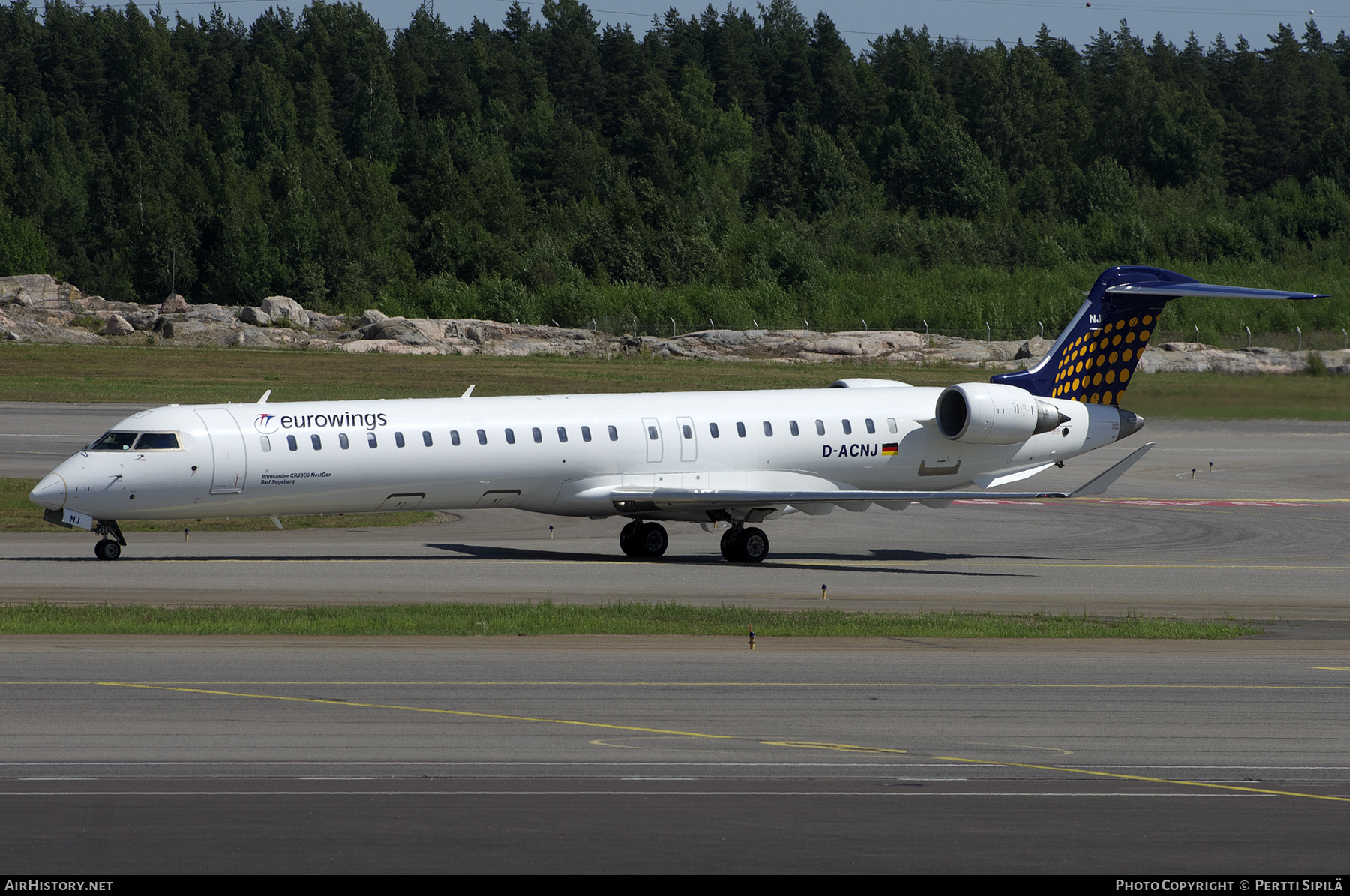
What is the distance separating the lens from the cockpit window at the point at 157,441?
2867 cm

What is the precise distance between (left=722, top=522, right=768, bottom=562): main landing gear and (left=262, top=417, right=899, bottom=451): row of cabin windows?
2087 millimetres

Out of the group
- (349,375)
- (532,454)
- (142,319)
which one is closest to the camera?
(532,454)

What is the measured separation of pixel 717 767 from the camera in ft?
47.9

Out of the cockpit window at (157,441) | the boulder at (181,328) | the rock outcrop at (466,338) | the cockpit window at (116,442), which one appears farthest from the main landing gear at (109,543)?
the boulder at (181,328)

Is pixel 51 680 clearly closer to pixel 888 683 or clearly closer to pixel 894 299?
pixel 888 683

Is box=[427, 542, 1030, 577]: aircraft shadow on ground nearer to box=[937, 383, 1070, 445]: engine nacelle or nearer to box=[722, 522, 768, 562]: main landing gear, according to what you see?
box=[722, 522, 768, 562]: main landing gear

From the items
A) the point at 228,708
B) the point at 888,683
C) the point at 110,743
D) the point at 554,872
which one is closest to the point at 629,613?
the point at 888,683

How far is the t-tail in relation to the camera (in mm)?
35688

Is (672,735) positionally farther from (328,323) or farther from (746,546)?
(328,323)

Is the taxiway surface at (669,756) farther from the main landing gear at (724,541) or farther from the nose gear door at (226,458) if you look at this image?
the main landing gear at (724,541)

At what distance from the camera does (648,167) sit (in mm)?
156375

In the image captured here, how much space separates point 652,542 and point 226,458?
905 centimetres

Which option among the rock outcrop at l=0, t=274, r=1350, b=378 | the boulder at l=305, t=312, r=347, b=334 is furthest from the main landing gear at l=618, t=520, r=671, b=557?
the boulder at l=305, t=312, r=347, b=334

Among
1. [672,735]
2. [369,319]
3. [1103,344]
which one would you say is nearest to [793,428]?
[1103,344]
